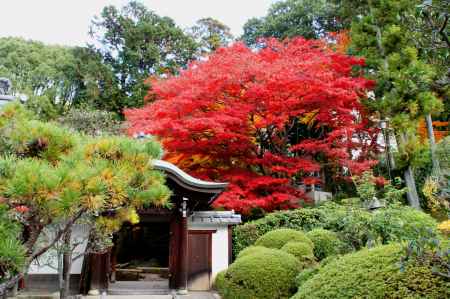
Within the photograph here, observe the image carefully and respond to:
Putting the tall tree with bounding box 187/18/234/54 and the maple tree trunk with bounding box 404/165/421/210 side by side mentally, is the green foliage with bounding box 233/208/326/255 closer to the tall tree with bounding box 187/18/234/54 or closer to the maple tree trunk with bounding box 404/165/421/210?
the maple tree trunk with bounding box 404/165/421/210

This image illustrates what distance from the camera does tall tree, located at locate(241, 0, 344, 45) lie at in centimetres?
1966

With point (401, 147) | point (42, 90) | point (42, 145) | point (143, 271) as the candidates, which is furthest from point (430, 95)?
point (42, 90)

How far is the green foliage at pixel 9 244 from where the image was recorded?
7.63 ft

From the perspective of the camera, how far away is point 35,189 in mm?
2299

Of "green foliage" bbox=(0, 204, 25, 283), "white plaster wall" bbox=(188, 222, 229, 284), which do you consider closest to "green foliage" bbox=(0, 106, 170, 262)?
"green foliage" bbox=(0, 204, 25, 283)

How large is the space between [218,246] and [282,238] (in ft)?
8.19

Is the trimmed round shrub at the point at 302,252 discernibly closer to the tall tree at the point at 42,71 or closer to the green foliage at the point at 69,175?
the green foliage at the point at 69,175

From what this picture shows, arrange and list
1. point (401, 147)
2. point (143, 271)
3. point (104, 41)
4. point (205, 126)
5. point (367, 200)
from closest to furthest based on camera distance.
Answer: point (367, 200) < point (205, 126) < point (401, 147) < point (143, 271) < point (104, 41)

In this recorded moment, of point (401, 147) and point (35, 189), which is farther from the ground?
point (401, 147)

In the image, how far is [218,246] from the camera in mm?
10531

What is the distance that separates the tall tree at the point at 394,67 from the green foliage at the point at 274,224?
10.9 feet

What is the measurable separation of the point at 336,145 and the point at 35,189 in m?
11.6

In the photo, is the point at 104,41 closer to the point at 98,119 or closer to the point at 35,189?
the point at 98,119

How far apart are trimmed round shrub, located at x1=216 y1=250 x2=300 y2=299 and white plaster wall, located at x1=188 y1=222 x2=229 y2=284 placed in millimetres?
2870
